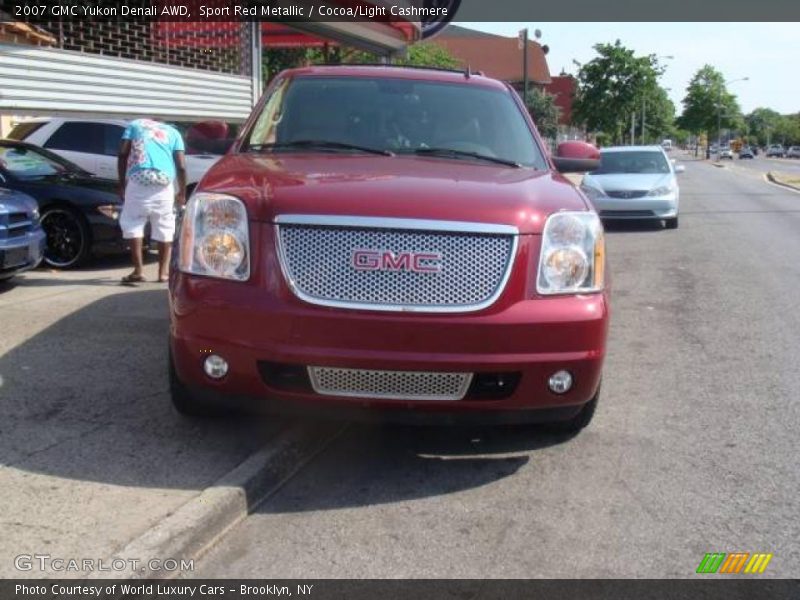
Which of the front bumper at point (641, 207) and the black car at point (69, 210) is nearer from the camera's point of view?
the black car at point (69, 210)

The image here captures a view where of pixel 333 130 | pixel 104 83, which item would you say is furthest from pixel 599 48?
pixel 333 130

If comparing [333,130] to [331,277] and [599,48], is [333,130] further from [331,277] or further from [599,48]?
[599,48]

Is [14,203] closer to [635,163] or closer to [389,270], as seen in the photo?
[389,270]

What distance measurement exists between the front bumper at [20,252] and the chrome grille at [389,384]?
176 inches

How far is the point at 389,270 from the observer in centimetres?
362

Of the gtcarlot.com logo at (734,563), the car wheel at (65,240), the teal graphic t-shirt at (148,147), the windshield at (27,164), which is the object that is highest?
the teal graphic t-shirt at (148,147)

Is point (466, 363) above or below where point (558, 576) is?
above

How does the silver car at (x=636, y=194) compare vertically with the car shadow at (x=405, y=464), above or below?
above

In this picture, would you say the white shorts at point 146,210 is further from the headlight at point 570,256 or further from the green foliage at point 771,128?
the green foliage at point 771,128

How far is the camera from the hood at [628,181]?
14727 millimetres

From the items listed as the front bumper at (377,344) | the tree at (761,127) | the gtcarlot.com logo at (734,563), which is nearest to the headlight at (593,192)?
the front bumper at (377,344)

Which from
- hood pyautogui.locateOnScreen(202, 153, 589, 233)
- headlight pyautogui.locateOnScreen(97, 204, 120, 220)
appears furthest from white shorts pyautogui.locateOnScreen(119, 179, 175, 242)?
hood pyautogui.locateOnScreen(202, 153, 589, 233)

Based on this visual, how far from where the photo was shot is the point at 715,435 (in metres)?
4.64
